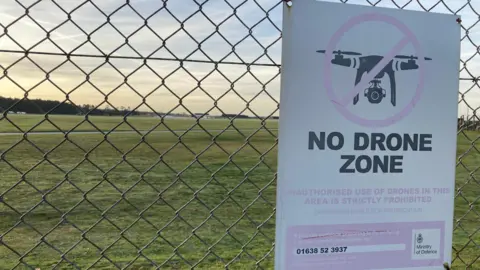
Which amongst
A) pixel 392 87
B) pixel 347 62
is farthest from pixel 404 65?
pixel 347 62

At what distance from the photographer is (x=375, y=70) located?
1842 mm

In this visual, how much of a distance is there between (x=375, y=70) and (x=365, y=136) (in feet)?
0.92

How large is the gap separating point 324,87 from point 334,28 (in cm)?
24

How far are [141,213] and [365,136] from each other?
3.78 ft

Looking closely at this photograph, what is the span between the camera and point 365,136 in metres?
1.83

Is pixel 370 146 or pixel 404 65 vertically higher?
pixel 404 65

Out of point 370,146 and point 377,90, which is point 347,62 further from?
point 370,146

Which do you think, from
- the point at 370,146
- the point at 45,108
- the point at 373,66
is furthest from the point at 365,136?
the point at 45,108

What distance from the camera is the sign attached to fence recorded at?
1.78 metres

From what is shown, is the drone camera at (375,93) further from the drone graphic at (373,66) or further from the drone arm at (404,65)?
the drone arm at (404,65)

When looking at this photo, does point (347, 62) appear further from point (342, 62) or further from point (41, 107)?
point (41, 107)

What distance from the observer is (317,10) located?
178 cm

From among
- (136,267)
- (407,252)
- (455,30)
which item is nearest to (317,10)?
(455,30)

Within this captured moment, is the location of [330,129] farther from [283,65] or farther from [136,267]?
[136,267]
